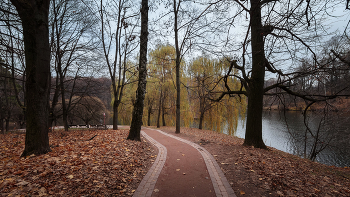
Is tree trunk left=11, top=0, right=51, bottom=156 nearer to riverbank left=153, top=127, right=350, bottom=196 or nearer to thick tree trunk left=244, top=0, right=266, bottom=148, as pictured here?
riverbank left=153, top=127, right=350, bottom=196

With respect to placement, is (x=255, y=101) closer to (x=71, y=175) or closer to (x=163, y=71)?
(x=71, y=175)

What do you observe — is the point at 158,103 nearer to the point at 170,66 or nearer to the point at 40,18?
the point at 170,66

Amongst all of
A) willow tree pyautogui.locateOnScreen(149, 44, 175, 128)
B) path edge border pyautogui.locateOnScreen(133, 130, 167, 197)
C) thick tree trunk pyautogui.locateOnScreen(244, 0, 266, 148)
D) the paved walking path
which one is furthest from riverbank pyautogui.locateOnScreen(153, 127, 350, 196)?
willow tree pyautogui.locateOnScreen(149, 44, 175, 128)

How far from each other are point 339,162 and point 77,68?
58.8 feet

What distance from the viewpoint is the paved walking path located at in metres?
3.36

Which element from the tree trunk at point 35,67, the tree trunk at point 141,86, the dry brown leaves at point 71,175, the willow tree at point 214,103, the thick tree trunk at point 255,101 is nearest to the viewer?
the dry brown leaves at point 71,175

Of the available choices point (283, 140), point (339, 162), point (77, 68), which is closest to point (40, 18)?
point (77, 68)

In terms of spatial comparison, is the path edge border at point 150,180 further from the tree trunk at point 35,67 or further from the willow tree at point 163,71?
the willow tree at point 163,71

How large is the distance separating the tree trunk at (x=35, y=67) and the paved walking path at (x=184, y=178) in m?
3.07

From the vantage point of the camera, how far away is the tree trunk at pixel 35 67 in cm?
402

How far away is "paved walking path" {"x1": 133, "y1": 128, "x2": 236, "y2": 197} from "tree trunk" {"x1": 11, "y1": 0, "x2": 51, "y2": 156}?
10.1 feet

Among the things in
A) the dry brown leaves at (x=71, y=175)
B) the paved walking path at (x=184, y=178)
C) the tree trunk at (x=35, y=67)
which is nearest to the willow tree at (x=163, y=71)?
the paved walking path at (x=184, y=178)

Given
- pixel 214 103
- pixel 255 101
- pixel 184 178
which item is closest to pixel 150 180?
pixel 184 178

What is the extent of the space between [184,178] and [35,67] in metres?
4.70
